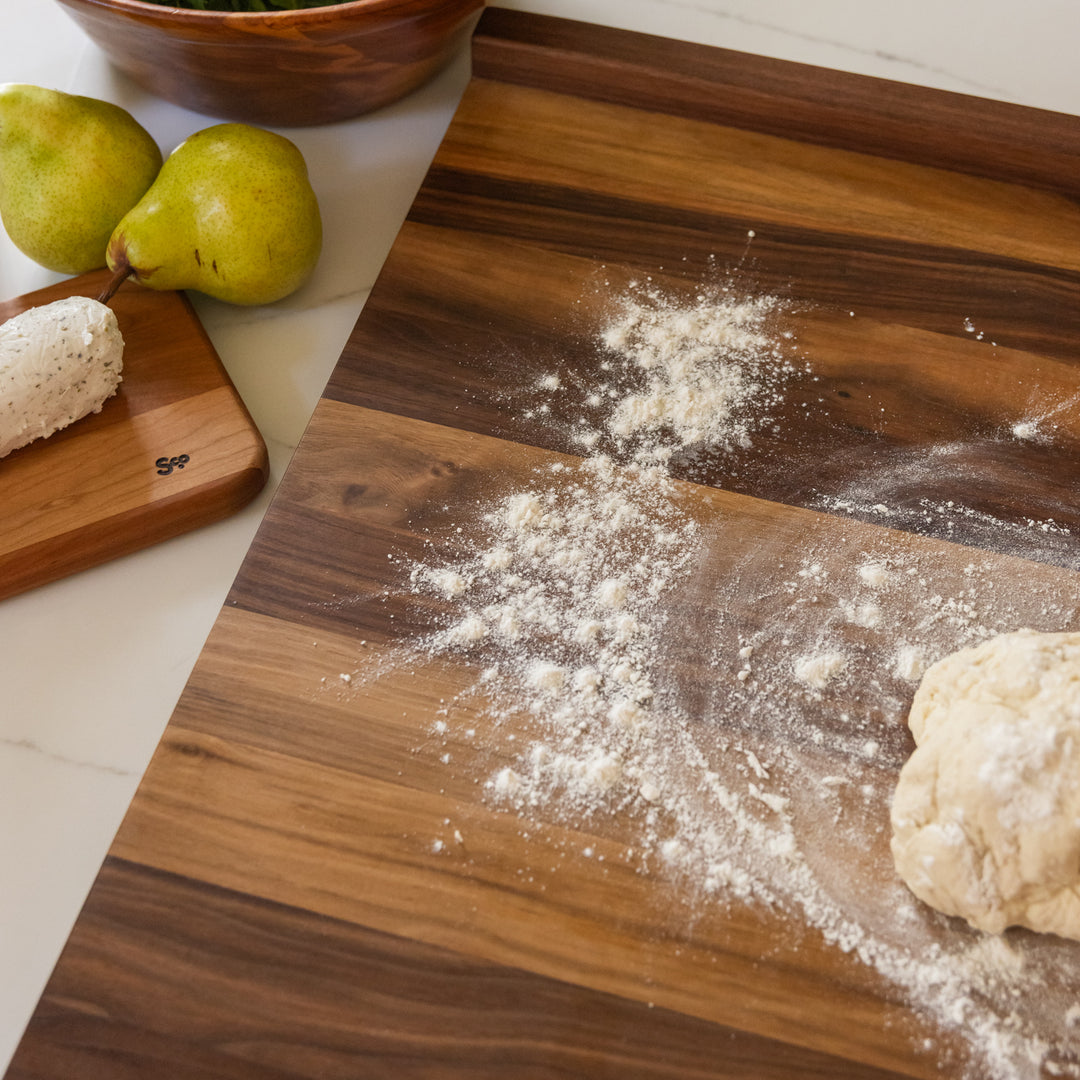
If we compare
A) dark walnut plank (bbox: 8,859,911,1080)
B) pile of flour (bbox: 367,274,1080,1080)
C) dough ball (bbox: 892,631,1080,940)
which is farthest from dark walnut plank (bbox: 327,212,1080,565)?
dark walnut plank (bbox: 8,859,911,1080)

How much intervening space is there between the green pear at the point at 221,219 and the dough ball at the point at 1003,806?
763mm

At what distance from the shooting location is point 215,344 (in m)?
1.04

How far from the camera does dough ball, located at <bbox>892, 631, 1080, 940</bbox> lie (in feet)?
2.20

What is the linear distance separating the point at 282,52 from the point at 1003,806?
0.93 meters

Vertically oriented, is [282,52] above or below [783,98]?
above

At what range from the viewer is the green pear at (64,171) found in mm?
960

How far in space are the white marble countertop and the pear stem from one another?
10 cm

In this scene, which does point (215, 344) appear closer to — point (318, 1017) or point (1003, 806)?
point (318, 1017)

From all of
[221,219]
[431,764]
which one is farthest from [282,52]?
[431,764]

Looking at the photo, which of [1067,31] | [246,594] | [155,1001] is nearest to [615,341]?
[246,594]

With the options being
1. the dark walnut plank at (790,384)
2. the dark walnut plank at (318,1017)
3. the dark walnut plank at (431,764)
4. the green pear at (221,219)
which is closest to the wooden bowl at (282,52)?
the green pear at (221,219)

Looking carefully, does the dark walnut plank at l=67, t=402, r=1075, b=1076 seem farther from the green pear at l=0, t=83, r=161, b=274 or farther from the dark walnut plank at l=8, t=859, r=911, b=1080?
the green pear at l=0, t=83, r=161, b=274

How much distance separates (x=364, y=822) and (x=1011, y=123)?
97cm

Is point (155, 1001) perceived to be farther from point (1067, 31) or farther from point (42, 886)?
point (1067, 31)
